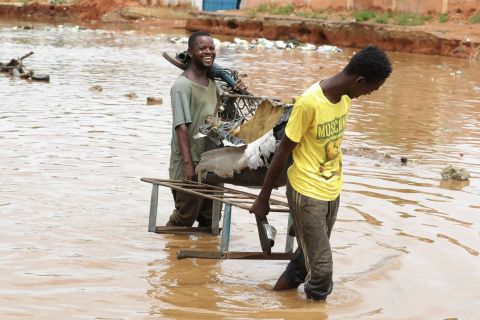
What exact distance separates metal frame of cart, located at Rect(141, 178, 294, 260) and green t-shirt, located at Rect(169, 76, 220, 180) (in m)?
0.20

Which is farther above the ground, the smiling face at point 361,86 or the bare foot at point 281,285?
the smiling face at point 361,86

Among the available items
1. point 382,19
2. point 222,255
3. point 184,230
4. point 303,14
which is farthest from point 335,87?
point 303,14

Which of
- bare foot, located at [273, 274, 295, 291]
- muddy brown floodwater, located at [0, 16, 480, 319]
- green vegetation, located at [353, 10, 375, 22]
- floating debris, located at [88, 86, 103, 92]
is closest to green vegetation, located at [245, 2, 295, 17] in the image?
green vegetation, located at [353, 10, 375, 22]

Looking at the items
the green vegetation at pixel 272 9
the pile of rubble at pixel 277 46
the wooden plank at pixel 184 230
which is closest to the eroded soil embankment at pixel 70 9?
the green vegetation at pixel 272 9

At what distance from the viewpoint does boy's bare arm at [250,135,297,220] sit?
11.3 feet

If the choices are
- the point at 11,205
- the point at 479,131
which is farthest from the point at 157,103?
the point at 11,205

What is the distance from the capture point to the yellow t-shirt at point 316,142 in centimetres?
336

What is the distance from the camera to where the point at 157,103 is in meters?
11.5

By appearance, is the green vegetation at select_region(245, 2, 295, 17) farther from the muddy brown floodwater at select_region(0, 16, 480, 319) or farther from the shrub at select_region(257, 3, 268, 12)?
the muddy brown floodwater at select_region(0, 16, 480, 319)

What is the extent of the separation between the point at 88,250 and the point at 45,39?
21930mm

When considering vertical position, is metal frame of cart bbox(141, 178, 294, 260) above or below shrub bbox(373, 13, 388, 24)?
below

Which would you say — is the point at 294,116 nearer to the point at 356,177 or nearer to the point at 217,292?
the point at 217,292

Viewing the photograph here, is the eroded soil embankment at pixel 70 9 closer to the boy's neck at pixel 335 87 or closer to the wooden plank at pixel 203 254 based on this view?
the wooden plank at pixel 203 254

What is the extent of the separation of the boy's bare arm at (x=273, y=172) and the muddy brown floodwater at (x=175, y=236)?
1.97 ft
